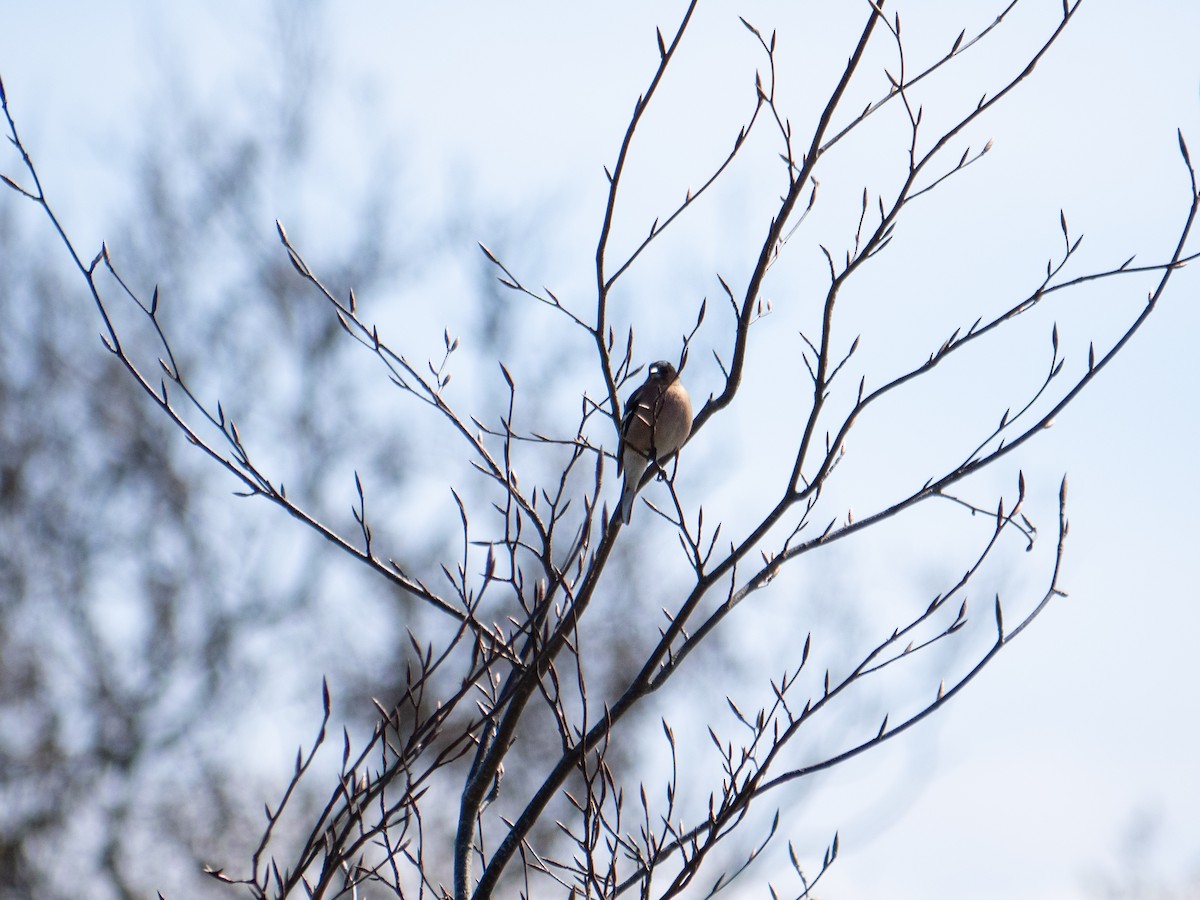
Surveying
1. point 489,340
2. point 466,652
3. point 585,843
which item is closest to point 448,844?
point 466,652

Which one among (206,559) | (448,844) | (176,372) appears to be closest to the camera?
(176,372)

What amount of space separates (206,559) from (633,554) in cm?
415

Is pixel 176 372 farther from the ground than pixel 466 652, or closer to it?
closer to it

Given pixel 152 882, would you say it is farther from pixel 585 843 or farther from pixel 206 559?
pixel 585 843

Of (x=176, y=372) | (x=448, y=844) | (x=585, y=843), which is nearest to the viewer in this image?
(x=585, y=843)

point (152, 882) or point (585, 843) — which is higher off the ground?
point (152, 882)

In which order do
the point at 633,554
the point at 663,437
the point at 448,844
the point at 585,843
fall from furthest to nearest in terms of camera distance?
the point at 633,554
the point at 448,844
the point at 663,437
the point at 585,843

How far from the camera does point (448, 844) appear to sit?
11352mm

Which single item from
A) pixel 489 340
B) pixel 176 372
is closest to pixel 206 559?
pixel 489 340

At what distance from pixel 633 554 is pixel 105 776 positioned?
5.38m

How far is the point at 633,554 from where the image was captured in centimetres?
1312

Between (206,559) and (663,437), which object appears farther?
(206,559)

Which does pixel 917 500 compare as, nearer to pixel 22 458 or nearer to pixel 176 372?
pixel 176 372

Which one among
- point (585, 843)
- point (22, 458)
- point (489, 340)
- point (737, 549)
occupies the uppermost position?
point (22, 458)
